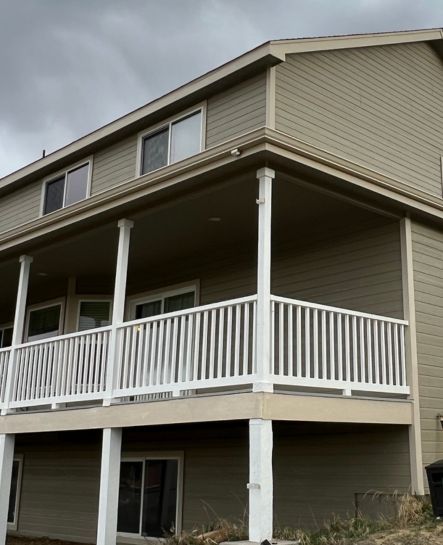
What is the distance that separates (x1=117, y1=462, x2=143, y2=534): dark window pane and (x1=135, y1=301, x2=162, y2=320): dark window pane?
116 inches

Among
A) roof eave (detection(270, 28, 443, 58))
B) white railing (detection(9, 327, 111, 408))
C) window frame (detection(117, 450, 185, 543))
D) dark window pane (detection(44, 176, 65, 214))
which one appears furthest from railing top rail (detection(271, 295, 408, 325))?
dark window pane (detection(44, 176, 65, 214))

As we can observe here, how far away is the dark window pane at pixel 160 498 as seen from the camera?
40.3 ft

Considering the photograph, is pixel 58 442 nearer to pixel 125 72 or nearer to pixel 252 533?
pixel 252 533

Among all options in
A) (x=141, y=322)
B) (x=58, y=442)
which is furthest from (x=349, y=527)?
(x=58, y=442)

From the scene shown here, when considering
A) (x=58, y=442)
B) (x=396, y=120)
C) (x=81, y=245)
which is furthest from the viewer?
(x=58, y=442)

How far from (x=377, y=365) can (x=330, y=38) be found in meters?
4.94

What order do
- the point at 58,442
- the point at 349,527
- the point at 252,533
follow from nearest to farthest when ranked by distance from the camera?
1. the point at 252,533
2. the point at 349,527
3. the point at 58,442

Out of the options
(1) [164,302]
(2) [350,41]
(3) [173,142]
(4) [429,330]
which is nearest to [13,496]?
(1) [164,302]

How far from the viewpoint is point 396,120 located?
38.2ft

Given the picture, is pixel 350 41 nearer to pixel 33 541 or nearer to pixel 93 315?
pixel 93 315

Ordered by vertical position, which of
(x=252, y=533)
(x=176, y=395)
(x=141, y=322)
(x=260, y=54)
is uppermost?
(x=260, y=54)

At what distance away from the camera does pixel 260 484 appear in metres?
7.47

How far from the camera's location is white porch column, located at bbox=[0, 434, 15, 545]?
36.8 feet

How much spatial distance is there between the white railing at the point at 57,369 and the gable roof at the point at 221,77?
12.5 ft
